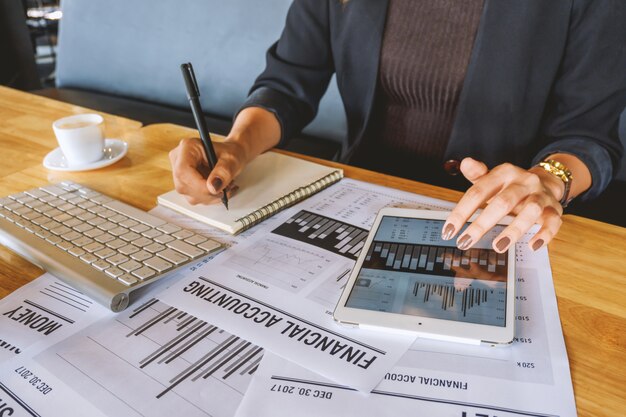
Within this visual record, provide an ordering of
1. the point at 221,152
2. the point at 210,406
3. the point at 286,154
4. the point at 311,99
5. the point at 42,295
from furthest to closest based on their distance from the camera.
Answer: the point at 311,99
the point at 286,154
the point at 221,152
the point at 42,295
the point at 210,406

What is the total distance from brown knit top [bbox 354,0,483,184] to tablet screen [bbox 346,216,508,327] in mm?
451

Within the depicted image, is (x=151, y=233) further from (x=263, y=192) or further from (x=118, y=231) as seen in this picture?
Answer: (x=263, y=192)

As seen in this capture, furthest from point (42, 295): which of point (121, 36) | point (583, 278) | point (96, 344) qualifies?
point (121, 36)

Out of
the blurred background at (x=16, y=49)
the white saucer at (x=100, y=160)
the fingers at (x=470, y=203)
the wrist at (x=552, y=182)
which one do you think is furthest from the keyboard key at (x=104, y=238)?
the blurred background at (x=16, y=49)

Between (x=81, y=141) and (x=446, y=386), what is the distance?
2.28 ft

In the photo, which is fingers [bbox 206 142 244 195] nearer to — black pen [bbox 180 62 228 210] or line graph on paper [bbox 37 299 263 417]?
black pen [bbox 180 62 228 210]

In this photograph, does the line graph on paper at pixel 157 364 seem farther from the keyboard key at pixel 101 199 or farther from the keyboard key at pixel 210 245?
the keyboard key at pixel 101 199

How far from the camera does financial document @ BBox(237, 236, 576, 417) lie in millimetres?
371

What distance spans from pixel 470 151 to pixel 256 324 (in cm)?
64

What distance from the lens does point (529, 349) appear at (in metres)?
0.42

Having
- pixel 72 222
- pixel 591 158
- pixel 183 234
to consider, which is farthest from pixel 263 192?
pixel 591 158

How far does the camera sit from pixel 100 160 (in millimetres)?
849

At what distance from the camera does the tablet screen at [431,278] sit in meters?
0.45

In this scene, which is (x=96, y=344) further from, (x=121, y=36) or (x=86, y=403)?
(x=121, y=36)
